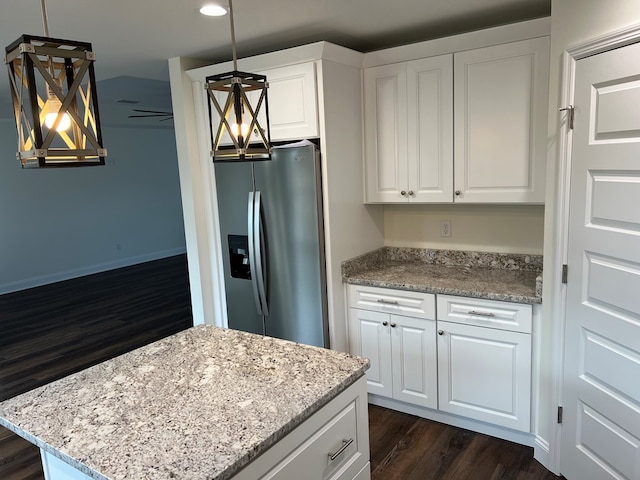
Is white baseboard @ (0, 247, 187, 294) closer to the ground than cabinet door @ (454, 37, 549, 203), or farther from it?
closer to the ground

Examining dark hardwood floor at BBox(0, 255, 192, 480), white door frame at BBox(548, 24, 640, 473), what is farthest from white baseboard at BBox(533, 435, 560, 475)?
dark hardwood floor at BBox(0, 255, 192, 480)

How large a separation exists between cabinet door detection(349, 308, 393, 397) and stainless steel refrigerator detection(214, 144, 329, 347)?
0.20 m

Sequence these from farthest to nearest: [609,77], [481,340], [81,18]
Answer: [481,340]
[81,18]
[609,77]

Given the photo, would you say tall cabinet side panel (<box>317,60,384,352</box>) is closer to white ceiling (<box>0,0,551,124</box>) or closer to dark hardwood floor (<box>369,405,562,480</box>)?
white ceiling (<box>0,0,551,124</box>)

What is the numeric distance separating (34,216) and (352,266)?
18.7 ft

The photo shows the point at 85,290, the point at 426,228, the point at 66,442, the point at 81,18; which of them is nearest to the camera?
the point at 66,442

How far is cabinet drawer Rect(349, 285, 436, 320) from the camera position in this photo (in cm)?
277

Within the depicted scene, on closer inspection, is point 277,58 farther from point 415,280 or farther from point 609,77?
point 609,77

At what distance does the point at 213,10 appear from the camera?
2.31 m

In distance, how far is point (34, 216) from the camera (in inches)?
269

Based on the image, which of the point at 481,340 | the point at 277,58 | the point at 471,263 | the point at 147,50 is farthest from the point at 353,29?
the point at 481,340

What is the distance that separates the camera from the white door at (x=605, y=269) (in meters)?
1.84

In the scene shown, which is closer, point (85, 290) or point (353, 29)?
point (353, 29)

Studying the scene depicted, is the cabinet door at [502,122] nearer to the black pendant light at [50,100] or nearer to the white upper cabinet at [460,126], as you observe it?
the white upper cabinet at [460,126]
